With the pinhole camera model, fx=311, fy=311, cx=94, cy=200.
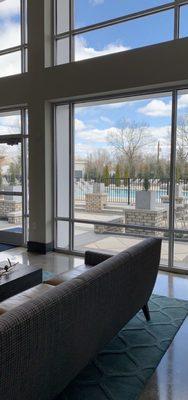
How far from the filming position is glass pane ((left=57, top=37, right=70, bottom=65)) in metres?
5.48

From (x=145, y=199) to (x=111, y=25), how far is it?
2.86 meters

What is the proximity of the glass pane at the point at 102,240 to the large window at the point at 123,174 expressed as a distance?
17mm

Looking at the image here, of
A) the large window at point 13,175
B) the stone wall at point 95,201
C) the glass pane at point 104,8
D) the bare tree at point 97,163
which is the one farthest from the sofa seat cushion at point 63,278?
the glass pane at point 104,8

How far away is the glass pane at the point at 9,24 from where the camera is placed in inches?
237

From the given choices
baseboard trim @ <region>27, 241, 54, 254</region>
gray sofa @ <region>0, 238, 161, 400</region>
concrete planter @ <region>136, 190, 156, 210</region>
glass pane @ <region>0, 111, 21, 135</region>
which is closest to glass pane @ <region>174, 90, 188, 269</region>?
concrete planter @ <region>136, 190, 156, 210</region>

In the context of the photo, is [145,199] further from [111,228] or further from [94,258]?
[94,258]

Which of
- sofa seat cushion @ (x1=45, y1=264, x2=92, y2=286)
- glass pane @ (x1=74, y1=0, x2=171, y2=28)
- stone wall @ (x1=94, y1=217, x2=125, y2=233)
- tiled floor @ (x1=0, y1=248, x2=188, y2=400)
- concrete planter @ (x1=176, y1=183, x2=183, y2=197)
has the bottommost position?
tiled floor @ (x1=0, y1=248, x2=188, y2=400)

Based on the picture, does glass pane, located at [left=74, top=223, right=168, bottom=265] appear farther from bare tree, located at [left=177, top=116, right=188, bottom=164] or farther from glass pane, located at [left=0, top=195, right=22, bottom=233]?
glass pane, located at [left=0, top=195, right=22, bottom=233]

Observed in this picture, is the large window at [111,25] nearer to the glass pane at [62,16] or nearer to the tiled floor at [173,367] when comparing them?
the glass pane at [62,16]

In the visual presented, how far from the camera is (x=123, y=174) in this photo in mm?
5152

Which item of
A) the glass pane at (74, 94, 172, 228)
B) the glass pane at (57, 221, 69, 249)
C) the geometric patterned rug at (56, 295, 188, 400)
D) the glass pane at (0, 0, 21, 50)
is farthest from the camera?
the glass pane at (0, 0, 21, 50)

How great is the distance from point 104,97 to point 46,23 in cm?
172

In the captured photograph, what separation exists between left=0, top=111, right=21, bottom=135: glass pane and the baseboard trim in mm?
2212

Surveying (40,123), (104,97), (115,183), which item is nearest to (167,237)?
(115,183)
